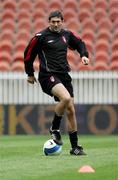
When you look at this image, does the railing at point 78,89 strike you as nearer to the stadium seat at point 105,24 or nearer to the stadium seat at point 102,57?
the stadium seat at point 102,57

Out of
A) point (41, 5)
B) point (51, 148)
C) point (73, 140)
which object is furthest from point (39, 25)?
point (51, 148)

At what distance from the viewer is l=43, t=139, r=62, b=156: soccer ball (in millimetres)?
11680

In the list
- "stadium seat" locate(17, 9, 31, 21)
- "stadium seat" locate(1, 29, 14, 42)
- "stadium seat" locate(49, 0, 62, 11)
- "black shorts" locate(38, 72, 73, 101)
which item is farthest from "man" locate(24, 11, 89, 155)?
"stadium seat" locate(49, 0, 62, 11)

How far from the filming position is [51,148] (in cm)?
1167

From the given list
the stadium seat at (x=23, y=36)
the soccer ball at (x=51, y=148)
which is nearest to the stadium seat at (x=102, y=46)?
the stadium seat at (x=23, y=36)

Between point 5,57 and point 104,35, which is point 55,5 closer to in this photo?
point 104,35

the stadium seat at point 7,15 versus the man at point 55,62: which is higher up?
the stadium seat at point 7,15

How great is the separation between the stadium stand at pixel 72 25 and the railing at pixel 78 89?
0.42 m

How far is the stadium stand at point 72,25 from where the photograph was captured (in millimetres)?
21609

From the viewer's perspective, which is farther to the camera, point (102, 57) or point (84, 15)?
point (84, 15)

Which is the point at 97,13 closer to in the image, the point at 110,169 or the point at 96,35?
the point at 96,35

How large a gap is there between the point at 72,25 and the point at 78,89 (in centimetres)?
274

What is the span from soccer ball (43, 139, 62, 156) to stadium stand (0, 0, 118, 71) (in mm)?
9198

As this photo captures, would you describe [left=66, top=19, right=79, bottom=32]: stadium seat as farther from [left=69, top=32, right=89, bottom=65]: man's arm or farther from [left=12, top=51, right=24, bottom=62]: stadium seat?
[left=69, top=32, right=89, bottom=65]: man's arm
